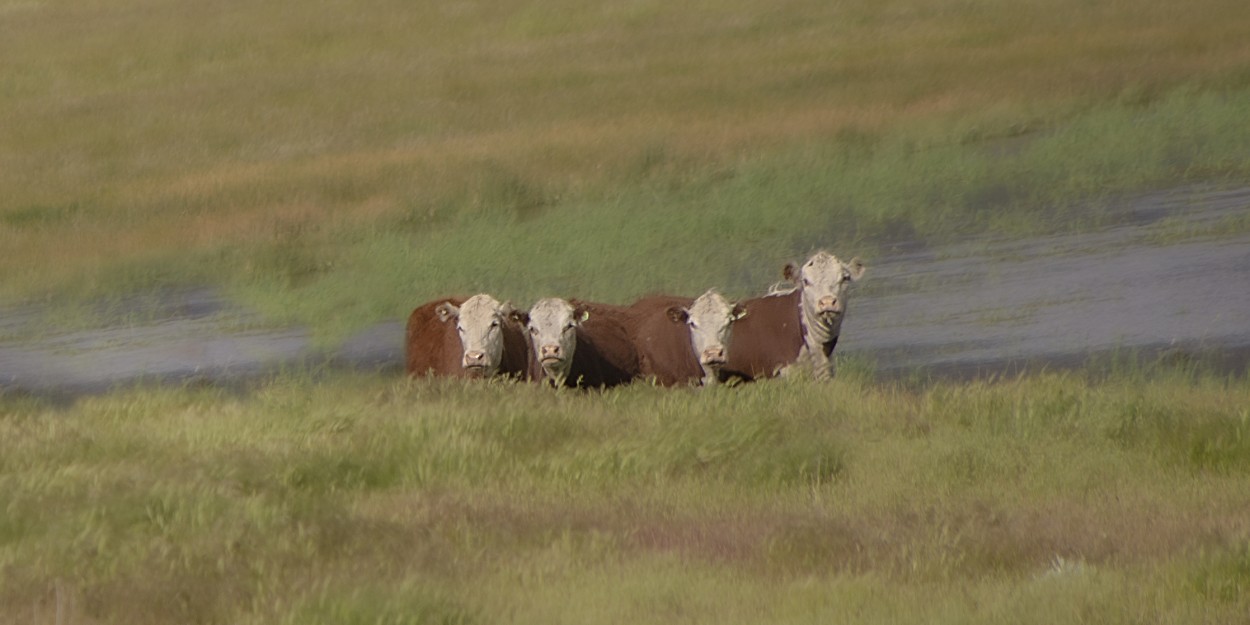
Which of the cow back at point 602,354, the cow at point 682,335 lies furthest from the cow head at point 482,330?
the cow at point 682,335

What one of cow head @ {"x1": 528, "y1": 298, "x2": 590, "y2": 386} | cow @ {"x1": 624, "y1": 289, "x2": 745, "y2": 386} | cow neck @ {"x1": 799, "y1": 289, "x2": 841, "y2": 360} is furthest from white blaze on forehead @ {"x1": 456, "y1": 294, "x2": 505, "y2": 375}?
cow neck @ {"x1": 799, "y1": 289, "x2": 841, "y2": 360}

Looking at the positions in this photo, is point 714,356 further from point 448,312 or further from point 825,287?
point 448,312

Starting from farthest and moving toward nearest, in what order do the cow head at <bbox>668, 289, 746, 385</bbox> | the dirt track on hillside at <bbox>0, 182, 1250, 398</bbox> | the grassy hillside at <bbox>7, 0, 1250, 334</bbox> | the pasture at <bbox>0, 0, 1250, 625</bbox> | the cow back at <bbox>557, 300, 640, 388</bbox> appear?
the grassy hillside at <bbox>7, 0, 1250, 334</bbox> < the dirt track on hillside at <bbox>0, 182, 1250, 398</bbox> < the cow back at <bbox>557, 300, 640, 388</bbox> < the cow head at <bbox>668, 289, 746, 385</bbox> < the pasture at <bbox>0, 0, 1250, 625</bbox>

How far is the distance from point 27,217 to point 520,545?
20561mm

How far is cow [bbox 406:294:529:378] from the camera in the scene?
49.7 feet

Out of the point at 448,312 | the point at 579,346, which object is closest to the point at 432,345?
the point at 448,312

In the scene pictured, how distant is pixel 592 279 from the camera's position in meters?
21.7

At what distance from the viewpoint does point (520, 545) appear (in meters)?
9.16

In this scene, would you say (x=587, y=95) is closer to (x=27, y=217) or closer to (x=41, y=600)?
(x=27, y=217)

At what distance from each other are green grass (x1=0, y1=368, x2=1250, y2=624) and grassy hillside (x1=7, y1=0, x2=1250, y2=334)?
28.0 ft

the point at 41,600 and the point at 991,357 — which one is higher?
the point at 41,600

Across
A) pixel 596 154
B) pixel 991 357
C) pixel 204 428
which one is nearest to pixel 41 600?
pixel 204 428

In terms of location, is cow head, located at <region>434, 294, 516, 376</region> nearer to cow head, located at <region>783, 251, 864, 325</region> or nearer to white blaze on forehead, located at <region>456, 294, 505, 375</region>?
white blaze on forehead, located at <region>456, 294, 505, 375</region>

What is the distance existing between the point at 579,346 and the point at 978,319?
4.25m
